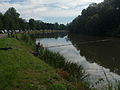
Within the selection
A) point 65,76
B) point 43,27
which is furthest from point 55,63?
point 43,27

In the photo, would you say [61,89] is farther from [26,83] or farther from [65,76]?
[65,76]

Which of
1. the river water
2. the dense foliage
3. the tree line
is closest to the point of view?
the river water

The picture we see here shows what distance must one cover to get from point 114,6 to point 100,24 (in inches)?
346

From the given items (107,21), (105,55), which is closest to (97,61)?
(105,55)

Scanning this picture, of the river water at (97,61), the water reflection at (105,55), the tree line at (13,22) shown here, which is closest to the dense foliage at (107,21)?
the water reflection at (105,55)

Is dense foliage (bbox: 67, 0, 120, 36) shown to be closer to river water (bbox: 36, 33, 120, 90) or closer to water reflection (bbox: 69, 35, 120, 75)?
water reflection (bbox: 69, 35, 120, 75)

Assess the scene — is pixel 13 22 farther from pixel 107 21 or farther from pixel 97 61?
pixel 97 61

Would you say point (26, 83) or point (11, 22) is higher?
point (11, 22)

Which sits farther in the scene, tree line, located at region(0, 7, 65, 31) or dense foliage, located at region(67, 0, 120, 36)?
dense foliage, located at region(67, 0, 120, 36)

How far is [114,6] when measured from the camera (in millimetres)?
60281

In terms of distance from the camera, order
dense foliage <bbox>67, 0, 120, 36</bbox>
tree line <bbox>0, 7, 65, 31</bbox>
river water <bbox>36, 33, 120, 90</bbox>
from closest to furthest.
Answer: river water <bbox>36, 33, 120, 90</bbox>, tree line <bbox>0, 7, 65, 31</bbox>, dense foliage <bbox>67, 0, 120, 36</bbox>

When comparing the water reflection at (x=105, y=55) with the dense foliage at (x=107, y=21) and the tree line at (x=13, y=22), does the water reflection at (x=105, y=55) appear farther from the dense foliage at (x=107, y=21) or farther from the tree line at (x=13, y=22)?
the tree line at (x=13, y=22)

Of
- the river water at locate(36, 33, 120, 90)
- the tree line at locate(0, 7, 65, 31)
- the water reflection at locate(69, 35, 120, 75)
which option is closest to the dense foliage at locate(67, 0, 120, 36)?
the water reflection at locate(69, 35, 120, 75)

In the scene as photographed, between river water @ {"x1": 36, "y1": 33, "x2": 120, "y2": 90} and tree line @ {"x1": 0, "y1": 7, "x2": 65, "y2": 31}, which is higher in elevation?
tree line @ {"x1": 0, "y1": 7, "x2": 65, "y2": 31}
